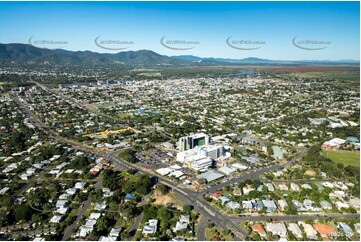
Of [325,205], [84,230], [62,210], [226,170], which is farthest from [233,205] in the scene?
[62,210]

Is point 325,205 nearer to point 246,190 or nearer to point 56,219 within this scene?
point 246,190

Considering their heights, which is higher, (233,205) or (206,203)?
(233,205)

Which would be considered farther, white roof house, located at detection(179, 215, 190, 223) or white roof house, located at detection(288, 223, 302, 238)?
white roof house, located at detection(179, 215, 190, 223)

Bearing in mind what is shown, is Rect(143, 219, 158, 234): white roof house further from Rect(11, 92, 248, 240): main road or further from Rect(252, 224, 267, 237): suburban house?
Rect(252, 224, 267, 237): suburban house

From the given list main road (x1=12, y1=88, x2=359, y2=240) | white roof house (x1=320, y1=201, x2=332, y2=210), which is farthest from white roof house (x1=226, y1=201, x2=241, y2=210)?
white roof house (x1=320, y1=201, x2=332, y2=210)

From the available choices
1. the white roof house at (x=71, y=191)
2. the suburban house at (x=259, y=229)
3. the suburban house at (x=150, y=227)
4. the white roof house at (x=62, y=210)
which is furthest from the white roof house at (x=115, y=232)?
the suburban house at (x=259, y=229)

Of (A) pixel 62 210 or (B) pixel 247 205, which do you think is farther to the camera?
(B) pixel 247 205

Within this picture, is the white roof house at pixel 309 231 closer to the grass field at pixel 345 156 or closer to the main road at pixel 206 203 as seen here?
the main road at pixel 206 203

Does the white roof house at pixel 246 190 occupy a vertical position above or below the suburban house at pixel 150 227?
below

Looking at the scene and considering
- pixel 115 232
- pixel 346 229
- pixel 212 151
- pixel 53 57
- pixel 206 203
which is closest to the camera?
pixel 115 232

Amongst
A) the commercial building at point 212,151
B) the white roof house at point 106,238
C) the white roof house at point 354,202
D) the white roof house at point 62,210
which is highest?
the commercial building at point 212,151
